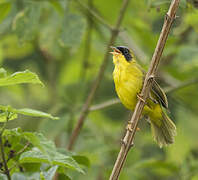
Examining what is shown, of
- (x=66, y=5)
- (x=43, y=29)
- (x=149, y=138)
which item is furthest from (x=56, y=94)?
(x=66, y=5)

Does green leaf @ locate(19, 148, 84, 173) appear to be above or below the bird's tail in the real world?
above

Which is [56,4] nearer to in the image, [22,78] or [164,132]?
[164,132]

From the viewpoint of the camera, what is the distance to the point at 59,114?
5.01 m

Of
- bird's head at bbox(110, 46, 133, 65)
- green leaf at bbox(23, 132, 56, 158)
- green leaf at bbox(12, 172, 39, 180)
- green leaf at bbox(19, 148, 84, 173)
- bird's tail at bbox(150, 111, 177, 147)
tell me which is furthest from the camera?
bird's head at bbox(110, 46, 133, 65)

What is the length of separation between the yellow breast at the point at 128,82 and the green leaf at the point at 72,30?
479mm

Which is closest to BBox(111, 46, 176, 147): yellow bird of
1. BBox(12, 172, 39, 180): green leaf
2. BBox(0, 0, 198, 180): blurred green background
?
BBox(0, 0, 198, 180): blurred green background

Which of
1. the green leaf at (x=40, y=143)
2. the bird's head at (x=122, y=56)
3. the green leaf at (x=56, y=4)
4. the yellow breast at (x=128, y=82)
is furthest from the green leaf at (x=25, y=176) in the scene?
the green leaf at (x=56, y=4)

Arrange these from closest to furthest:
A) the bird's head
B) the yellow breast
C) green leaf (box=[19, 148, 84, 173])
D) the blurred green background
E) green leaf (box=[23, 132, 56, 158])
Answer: green leaf (box=[23, 132, 56, 158]), green leaf (box=[19, 148, 84, 173]), the yellow breast, the blurred green background, the bird's head

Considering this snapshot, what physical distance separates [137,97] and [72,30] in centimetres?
91

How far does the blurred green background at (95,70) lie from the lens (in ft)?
13.9

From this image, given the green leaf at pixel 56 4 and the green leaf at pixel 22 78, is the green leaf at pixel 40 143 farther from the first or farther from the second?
the green leaf at pixel 56 4

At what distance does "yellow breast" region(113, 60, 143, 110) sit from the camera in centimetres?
395

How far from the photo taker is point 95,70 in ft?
19.4

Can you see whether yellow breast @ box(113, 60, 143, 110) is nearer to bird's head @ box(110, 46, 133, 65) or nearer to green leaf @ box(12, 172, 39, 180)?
bird's head @ box(110, 46, 133, 65)
